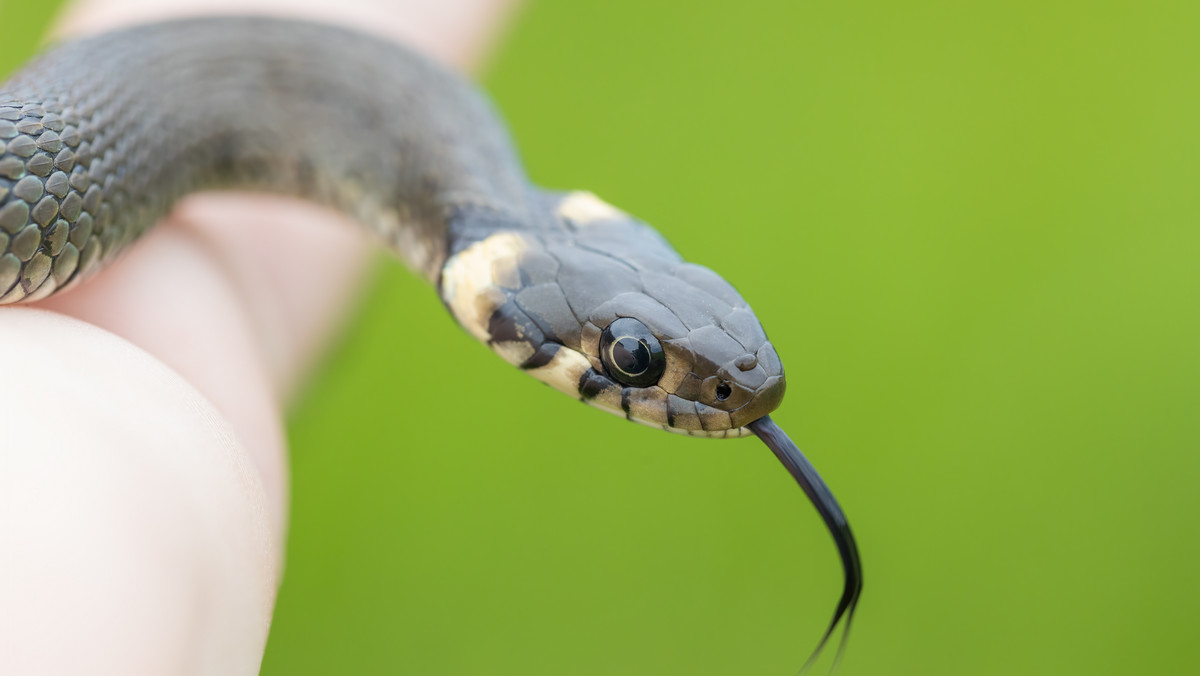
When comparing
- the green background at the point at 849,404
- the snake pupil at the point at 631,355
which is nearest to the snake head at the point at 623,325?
the snake pupil at the point at 631,355

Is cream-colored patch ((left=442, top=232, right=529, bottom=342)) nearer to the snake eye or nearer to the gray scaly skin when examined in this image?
the gray scaly skin

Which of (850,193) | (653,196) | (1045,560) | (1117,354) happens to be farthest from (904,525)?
(653,196)

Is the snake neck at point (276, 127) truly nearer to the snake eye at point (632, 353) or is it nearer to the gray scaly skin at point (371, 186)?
the gray scaly skin at point (371, 186)

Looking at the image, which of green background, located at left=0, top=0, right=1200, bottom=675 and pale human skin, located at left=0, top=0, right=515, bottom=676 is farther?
green background, located at left=0, top=0, right=1200, bottom=675

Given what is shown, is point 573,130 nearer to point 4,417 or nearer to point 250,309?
point 250,309

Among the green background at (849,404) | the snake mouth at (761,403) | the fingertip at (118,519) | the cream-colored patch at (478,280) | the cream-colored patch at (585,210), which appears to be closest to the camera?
the fingertip at (118,519)

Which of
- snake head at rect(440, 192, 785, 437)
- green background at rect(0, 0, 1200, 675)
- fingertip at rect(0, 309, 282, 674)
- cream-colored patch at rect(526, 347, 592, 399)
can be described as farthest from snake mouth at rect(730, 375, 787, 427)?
green background at rect(0, 0, 1200, 675)
